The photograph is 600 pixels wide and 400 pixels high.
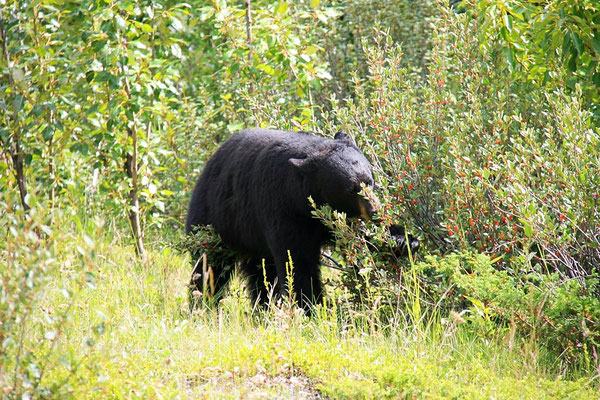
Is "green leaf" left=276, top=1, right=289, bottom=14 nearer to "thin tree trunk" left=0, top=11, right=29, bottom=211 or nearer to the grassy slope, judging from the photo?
"thin tree trunk" left=0, top=11, right=29, bottom=211

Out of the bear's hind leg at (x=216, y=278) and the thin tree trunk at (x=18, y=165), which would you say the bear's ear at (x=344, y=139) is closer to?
the bear's hind leg at (x=216, y=278)

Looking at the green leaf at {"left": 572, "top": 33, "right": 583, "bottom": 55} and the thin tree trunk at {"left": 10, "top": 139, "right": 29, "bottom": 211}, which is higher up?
the green leaf at {"left": 572, "top": 33, "right": 583, "bottom": 55}

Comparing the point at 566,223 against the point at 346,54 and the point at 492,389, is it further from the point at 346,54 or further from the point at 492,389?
the point at 346,54

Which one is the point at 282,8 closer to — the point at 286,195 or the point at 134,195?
the point at 134,195

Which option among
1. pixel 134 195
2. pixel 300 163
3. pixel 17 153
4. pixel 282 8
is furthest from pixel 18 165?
pixel 300 163

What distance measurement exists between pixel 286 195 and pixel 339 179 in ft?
1.32

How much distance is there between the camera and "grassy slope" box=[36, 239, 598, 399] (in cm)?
367

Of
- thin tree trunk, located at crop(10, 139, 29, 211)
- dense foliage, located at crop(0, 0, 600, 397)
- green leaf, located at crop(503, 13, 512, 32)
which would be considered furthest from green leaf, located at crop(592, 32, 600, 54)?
thin tree trunk, located at crop(10, 139, 29, 211)

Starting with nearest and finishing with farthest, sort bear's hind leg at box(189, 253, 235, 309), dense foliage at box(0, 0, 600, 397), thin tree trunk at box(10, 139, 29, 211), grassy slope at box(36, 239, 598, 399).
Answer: grassy slope at box(36, 239, 598, 399) < dense foliage at box(0, 0, 600, 397) < bear's hind leg at box(189, 253, 235, 309) < thin tree trunk at box(10, 139, 29, 211)

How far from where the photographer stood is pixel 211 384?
3957 mm

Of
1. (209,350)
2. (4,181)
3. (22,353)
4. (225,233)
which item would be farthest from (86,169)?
(22,353)

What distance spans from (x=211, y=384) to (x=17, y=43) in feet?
13.8

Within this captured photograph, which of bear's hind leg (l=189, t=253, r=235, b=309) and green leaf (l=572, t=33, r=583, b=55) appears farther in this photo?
bear's hind leg (l=189, t=253, r=235, b=309)

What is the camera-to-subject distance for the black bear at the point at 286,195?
199 inches
